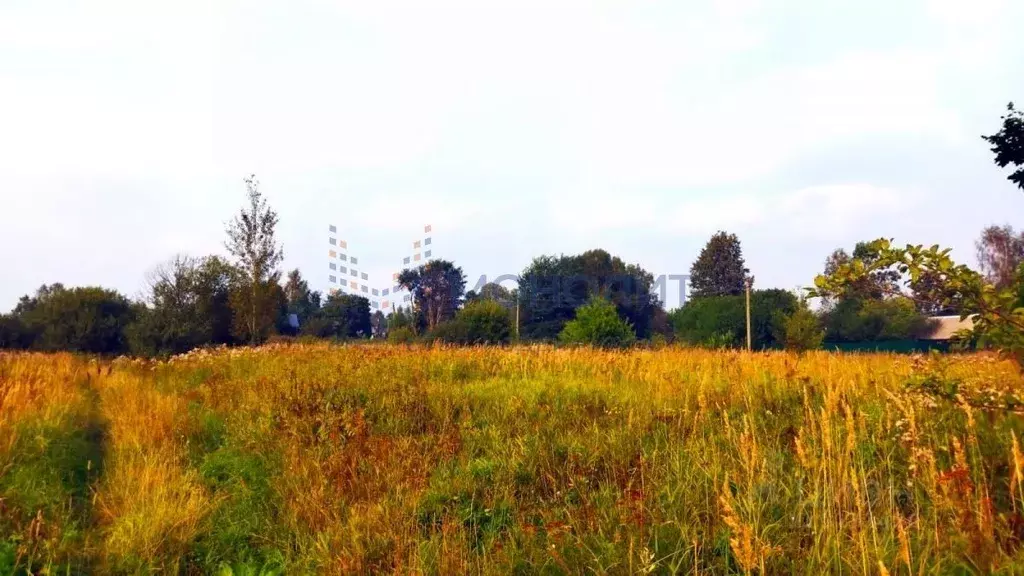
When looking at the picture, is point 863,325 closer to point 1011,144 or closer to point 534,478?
point 1011,144

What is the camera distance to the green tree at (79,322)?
3400 cm

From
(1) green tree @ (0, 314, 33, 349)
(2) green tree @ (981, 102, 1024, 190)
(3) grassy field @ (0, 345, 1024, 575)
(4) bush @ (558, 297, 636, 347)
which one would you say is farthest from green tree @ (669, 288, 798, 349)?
(3) grassy field @ (0, 345, 1024, 575)

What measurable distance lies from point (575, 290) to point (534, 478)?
62.1 metres

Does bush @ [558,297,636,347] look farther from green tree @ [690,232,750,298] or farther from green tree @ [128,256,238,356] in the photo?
green tree @ [690,232,750,298]

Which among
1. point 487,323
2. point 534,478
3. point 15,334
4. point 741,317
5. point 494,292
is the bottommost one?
point 534,478

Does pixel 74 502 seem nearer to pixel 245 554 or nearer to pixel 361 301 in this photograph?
pixel 245 554

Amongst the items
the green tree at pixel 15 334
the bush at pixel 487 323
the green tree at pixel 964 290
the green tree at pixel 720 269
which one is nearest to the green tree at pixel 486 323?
the bush at pixel 487 323

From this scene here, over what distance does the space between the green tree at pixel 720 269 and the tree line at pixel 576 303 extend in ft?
0.34

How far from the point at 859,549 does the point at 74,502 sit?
548 cm

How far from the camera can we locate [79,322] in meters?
34.2

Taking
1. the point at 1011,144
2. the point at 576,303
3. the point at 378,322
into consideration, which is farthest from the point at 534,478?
the point at 378,322

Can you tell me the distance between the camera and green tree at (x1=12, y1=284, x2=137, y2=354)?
112ft

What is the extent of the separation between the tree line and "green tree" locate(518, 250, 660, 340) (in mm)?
147

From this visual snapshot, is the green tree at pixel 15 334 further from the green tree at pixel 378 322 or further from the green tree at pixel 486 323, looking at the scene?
the green tree at pixel 378 322
